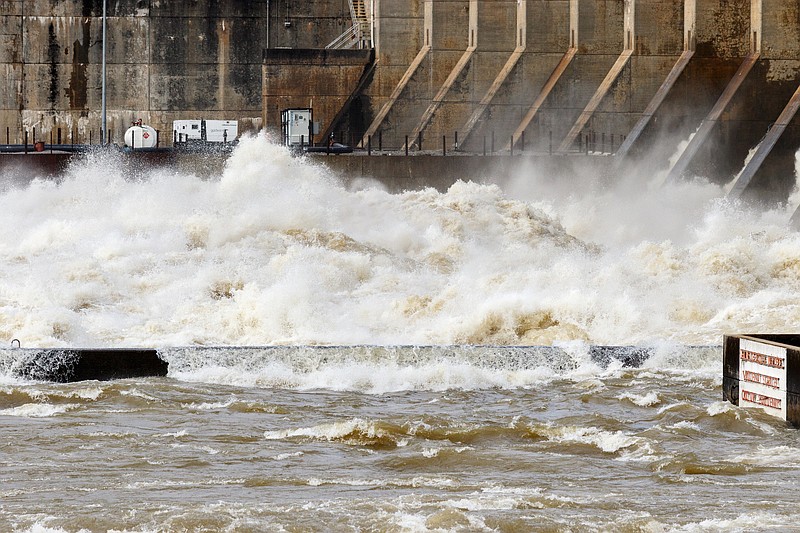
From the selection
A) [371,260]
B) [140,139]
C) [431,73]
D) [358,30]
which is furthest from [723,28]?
[140,139]

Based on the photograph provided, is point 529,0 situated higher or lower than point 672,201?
higher

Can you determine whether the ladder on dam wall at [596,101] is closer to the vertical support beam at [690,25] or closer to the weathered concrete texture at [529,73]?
the vertical support beam at [690,25]

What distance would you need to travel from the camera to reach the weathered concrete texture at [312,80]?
3519cm

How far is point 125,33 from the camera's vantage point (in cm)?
3903

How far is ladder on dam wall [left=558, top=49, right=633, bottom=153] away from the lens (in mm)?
31859

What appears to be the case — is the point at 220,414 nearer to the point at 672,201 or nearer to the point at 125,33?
the point at 672,201

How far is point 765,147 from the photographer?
27922 mm

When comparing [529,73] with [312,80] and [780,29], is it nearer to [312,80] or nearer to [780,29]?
[312,80]

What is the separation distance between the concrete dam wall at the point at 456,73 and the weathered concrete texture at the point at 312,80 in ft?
0.13

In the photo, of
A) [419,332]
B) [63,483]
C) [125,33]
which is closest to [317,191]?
[419,332]

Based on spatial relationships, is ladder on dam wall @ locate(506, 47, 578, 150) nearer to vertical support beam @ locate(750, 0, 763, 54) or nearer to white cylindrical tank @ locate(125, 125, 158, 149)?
vertical support beam @ locate(750, 0, 763, 54)

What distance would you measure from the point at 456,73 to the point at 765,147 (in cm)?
876

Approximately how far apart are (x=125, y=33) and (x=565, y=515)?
105 feet

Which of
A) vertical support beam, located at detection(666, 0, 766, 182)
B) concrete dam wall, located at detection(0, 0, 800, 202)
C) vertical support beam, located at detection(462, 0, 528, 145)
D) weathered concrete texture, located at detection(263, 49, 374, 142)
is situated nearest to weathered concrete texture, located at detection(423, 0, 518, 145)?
concrete dam wall, located at detection(0, 0, 800, 202)
